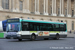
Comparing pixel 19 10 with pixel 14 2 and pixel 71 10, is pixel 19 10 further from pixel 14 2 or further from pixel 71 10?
pixel 71 10

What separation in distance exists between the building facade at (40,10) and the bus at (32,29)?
58.4 feet

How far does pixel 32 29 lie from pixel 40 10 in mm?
34905

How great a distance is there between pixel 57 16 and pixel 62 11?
4250mm

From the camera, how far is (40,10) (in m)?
59.9

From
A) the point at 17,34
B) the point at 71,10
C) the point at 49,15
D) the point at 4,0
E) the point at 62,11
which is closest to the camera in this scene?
the point at 17,34

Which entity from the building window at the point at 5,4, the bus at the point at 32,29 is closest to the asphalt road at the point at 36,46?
the bus at the point at 32,29

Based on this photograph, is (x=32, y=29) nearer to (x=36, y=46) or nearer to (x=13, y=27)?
(x=13, y=27)

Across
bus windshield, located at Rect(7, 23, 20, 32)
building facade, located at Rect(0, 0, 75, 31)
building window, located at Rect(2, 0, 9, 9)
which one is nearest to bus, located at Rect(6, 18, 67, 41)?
bus windshield, located at Rect(7, 23, 20, 32)

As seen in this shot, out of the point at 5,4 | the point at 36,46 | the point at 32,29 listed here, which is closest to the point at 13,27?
the point at 32,29

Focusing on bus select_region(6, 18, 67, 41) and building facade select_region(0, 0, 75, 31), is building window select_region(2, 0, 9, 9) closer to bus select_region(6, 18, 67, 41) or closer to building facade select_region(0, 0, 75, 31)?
building facade select_region(0, 0, 75, 31)

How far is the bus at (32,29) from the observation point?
930 inches

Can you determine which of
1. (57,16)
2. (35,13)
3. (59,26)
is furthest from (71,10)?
(59,26)

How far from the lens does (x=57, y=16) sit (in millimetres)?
62531

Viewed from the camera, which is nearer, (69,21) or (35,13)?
(35,13)
